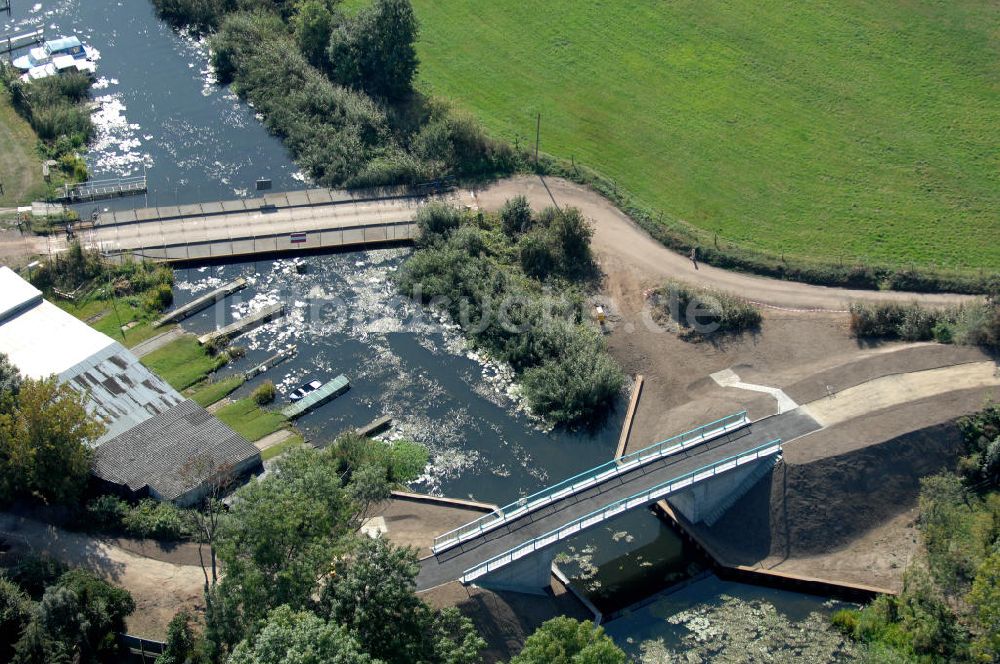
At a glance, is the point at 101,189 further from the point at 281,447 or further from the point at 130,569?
the point at 130,569

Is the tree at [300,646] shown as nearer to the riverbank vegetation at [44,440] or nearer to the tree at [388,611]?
the tree at [388,611]

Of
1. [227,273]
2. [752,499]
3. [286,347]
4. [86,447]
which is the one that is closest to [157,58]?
[227,273]

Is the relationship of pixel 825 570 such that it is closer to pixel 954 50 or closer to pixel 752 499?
pixel 752 499

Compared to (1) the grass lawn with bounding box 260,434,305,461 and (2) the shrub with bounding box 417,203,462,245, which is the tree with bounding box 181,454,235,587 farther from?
(2) the shrub with bounding box 417,203,462,245

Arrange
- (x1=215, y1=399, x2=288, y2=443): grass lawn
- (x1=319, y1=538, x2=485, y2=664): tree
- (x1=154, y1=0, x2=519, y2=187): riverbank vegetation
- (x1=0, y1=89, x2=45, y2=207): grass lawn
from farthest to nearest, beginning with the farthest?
(x1=154, y1=0, x2=519, y2=187): riverbank vegetation
(x1=0, y1=89, x2=45, y2=207): grass lawn
(x1=215, y1=399, x2=288, y2=443): grass lawn
(x1=319, y1=538, x2=485, y2=664): tree

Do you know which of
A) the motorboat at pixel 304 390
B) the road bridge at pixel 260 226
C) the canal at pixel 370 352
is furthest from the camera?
the road bridge at pixel 260 226

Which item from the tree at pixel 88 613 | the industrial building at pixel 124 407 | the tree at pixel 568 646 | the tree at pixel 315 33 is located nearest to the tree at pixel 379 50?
the tree at pixel 315 33

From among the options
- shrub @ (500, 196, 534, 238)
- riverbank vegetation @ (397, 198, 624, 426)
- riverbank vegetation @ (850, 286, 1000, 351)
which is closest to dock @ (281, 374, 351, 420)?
riverbank vegetation @ (397, 198, 624, 426)
